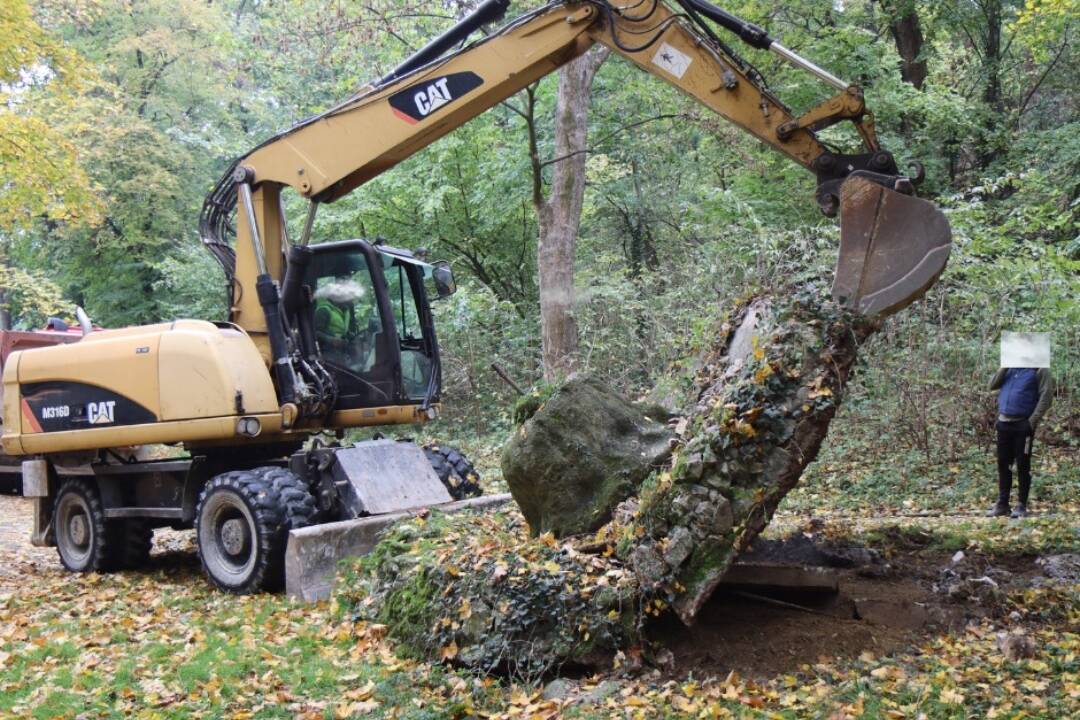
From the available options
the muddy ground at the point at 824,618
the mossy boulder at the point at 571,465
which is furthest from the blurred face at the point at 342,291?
the muddy ground at the point at 824,618

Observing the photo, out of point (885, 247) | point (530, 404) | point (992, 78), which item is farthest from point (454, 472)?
point (992, 78)

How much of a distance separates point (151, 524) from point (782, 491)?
6373 mm

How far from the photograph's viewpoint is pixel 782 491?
5.19 metres

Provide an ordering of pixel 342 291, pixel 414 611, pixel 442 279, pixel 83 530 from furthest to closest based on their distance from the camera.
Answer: pixel 83 530, pixel 442 279, pixel 342 291, pixel 414 611

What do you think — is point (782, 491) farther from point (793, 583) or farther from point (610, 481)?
point (610, 481)

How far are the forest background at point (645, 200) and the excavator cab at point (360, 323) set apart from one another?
3280 mm

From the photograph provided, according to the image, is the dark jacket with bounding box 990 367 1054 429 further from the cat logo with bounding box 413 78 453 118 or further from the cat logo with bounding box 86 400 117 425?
the cat logo with bounding box 86 400 117 425

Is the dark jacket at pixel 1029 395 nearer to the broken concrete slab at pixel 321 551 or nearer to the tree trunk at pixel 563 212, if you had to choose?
the tree trunk at pixel 563 212

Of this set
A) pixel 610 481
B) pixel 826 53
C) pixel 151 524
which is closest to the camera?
pixel 610 481

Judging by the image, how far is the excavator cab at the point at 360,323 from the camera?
8289 millimetres

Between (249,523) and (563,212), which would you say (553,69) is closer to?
(249,523)

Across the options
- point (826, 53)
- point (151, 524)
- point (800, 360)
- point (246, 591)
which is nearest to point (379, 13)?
point (826, 53)

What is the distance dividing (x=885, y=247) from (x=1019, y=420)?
14.3ft

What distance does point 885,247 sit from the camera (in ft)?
17.3
